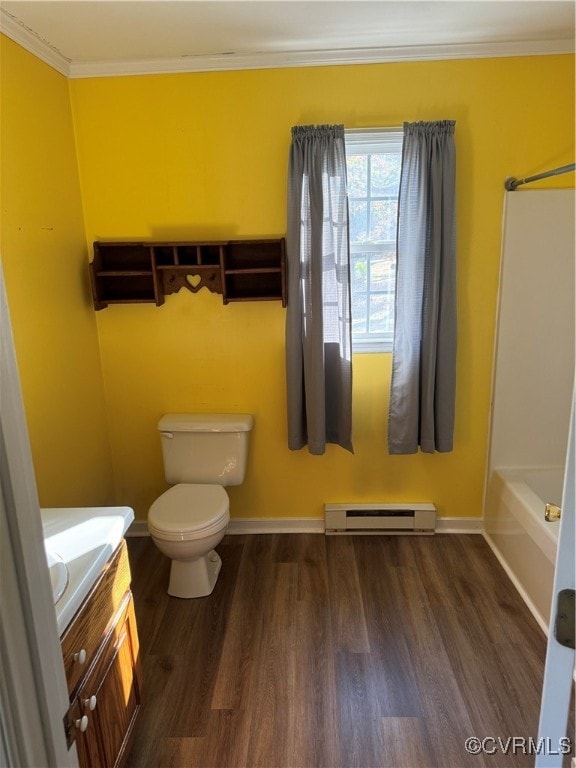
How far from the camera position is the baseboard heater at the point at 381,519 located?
9.32ft

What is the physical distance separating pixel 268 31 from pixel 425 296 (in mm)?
1346

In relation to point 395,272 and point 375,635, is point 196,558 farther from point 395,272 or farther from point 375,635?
point 395,272

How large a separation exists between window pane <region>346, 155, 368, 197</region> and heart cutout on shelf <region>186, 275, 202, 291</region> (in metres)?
0.90

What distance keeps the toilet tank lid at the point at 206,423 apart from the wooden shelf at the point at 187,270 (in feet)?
2.05

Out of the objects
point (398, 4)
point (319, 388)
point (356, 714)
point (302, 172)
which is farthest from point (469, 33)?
point (356, 714)

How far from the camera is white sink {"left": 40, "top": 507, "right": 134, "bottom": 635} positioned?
46.6 inches

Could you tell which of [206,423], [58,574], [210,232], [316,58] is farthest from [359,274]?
[58,574]

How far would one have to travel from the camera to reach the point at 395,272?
2484mm

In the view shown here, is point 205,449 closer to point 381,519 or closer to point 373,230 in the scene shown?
point 381,519

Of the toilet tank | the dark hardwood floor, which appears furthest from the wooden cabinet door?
the toilet tank

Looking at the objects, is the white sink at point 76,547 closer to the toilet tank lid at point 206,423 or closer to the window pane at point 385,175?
the toilet tank lid at point 206,423

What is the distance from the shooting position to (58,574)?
1.23 metres

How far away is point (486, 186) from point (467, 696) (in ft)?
7.35
